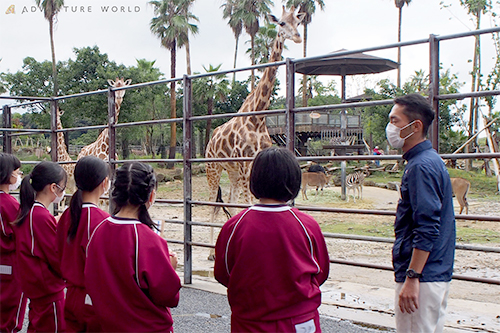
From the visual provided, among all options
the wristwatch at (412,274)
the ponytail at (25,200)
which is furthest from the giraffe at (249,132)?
the wristwatch at (412,274)

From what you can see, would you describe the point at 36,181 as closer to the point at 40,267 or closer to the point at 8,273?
the point at 40,267

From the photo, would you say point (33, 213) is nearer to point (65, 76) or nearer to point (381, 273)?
point (381, 273)

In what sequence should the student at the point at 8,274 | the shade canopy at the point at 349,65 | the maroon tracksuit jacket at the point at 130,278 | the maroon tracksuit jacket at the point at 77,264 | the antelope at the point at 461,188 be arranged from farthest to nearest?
the antelope at the point at 461,188 < the shade canopy at the point at 349,65 < the student at the point at 8,274 < the maroon tracksuit jacket at the point at 77,264 < the maroon tracksuit jacket at the point at 130,278

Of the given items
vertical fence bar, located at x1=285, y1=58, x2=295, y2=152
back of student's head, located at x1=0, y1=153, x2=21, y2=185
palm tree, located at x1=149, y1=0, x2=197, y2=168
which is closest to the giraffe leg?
vertical fence bar, located at x1=285, y1=58, x2=295, y2=152

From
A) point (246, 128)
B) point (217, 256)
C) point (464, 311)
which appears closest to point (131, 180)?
point (217, 256)

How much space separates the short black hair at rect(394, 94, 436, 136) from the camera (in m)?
2.48

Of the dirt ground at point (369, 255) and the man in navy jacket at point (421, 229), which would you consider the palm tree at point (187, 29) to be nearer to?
the dirt ground at point (369, 255)

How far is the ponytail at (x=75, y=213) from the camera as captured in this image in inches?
102

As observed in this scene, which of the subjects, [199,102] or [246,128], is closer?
[246,128]

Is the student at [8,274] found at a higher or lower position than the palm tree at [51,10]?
lower

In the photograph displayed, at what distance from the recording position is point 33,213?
2.93m

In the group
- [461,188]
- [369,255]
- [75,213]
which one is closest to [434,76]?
[75,213]

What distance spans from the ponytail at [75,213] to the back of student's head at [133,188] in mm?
497

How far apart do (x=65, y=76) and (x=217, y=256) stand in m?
22.3
